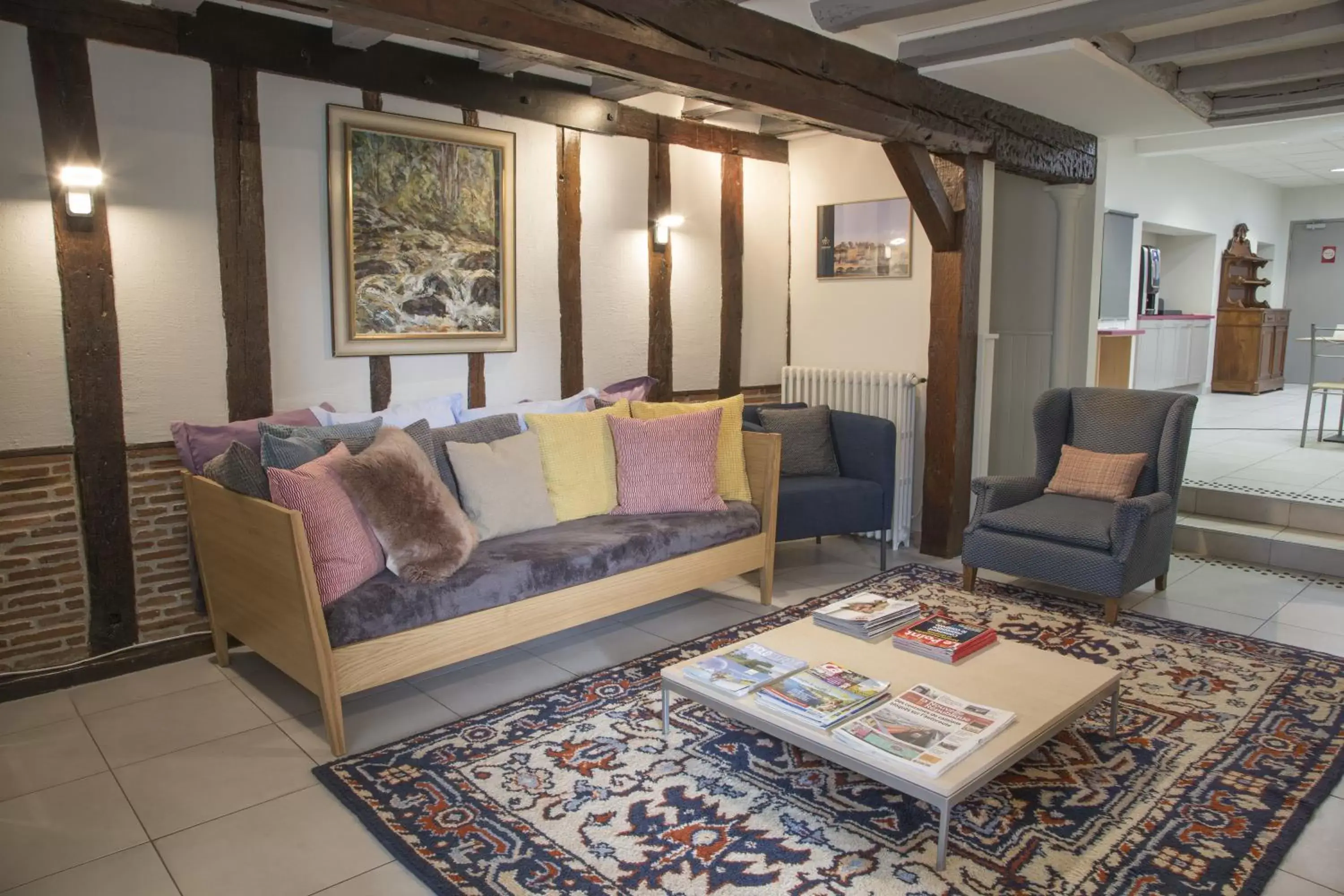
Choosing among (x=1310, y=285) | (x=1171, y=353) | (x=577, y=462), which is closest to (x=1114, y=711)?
(x=577, y=462)

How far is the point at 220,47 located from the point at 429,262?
113 cm

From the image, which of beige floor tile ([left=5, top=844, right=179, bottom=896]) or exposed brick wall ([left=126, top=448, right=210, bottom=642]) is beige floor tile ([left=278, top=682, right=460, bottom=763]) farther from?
exposed brick wall ([left=126, top=448, right=210, bottom=642])

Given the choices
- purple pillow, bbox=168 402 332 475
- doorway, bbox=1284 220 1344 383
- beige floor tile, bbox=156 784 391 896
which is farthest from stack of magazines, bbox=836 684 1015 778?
doorway, bbox=1284 220 1344 383

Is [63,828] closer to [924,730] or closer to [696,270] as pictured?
[924,730]

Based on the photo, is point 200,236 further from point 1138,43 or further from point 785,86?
point 1138,43

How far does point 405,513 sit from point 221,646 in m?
1.11

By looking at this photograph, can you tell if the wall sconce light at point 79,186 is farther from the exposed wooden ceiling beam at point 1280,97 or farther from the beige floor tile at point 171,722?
the exposed wooden ceiling beam at point 1280,97

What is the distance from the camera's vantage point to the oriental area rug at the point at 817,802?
2229mm

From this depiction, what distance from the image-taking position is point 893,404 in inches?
207

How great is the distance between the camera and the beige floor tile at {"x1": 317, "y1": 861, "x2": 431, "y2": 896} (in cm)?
217

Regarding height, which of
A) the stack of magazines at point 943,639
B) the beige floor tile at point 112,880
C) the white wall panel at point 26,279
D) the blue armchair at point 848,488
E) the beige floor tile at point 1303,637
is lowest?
the beige floor tile at point 112,880

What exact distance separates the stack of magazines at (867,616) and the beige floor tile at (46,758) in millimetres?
2307

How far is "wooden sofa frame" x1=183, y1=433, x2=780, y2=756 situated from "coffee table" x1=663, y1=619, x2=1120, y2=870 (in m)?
0.70

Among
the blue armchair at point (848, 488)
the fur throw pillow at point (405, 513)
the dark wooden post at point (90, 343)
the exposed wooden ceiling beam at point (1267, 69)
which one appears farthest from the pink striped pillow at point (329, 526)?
the exposed wooden ceiling beam at point (1267, 69)
